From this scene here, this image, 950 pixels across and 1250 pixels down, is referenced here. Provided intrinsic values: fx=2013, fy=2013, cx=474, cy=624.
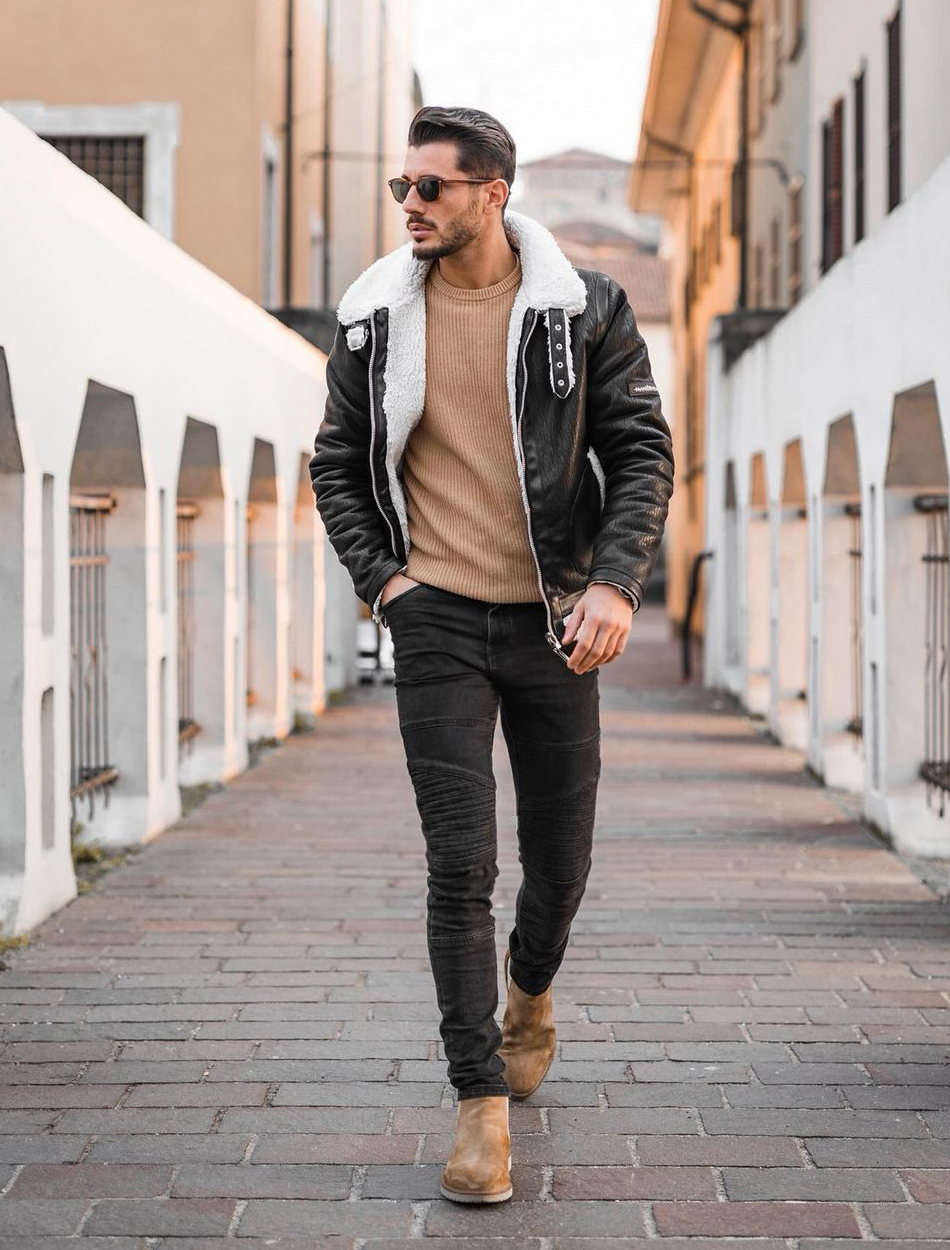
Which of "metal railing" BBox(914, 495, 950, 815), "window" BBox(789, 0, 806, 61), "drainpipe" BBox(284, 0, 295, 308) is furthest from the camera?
"window" BBox(789, 0, 806, 61)

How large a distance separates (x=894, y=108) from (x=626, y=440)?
11.0 metres

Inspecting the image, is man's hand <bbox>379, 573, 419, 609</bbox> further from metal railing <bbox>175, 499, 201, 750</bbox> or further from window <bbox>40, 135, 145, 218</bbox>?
window <bbox>40, 135, 145, 218</bbox>

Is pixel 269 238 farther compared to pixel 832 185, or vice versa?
pixel 269 238

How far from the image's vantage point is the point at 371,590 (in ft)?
14.0

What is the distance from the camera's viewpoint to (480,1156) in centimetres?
404

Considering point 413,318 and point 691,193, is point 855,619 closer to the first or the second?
point 413,318

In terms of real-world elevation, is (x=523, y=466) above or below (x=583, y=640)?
above

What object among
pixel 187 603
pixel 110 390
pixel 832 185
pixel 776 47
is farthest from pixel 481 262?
pixel 776 47

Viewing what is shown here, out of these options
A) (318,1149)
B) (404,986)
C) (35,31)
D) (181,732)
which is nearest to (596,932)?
(404,986)

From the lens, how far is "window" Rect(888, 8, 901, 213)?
564 inches

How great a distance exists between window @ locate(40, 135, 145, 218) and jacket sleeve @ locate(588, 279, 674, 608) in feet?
46.3

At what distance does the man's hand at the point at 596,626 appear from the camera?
4059 mm

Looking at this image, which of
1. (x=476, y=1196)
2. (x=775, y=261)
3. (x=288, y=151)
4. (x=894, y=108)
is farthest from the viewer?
(x=775, y=261)

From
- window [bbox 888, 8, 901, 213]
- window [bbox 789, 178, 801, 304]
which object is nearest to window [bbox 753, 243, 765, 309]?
window [bbox 789, 178, 801, 304]
